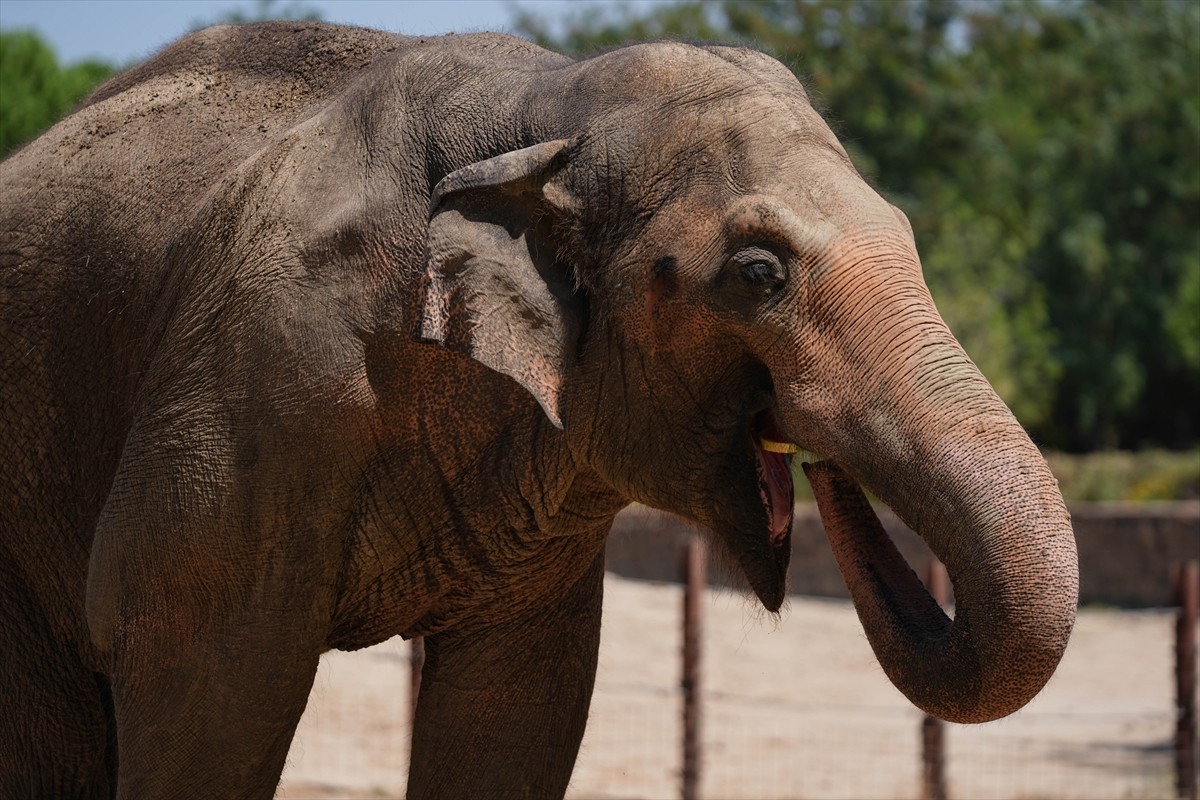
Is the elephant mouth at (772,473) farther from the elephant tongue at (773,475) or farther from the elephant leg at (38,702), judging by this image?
the elephant leg at (38,702)

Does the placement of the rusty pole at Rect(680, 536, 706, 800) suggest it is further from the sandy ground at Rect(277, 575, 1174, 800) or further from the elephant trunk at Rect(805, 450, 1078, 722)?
the elephant trunk at Rect(805, 450, 1078, 722)

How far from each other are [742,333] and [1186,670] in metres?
6.26

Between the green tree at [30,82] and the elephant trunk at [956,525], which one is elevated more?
the elephant trunk at [956,525]

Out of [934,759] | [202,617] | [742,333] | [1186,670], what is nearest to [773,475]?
[742,333]

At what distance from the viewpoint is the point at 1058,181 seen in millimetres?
29641

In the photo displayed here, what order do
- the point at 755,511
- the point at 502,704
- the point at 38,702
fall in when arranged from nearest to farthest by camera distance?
the point at 755,511 < the point at 502,704 < the point at 38,702

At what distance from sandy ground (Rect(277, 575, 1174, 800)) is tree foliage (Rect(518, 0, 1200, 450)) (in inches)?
527

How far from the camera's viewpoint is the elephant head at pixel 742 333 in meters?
2.76

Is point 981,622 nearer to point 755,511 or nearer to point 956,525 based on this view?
point 956,525

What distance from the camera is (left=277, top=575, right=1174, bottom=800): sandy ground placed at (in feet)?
32.0

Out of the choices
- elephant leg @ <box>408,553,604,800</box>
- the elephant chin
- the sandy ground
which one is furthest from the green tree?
the elephant chin

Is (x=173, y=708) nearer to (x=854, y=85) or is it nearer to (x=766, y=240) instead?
(x=766, y=240)

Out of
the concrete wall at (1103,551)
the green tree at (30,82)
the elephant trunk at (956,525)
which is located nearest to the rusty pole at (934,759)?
the elephant trunk at (956,525)

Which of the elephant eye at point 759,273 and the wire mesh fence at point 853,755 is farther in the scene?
the wire mesh fence at point 853,755
